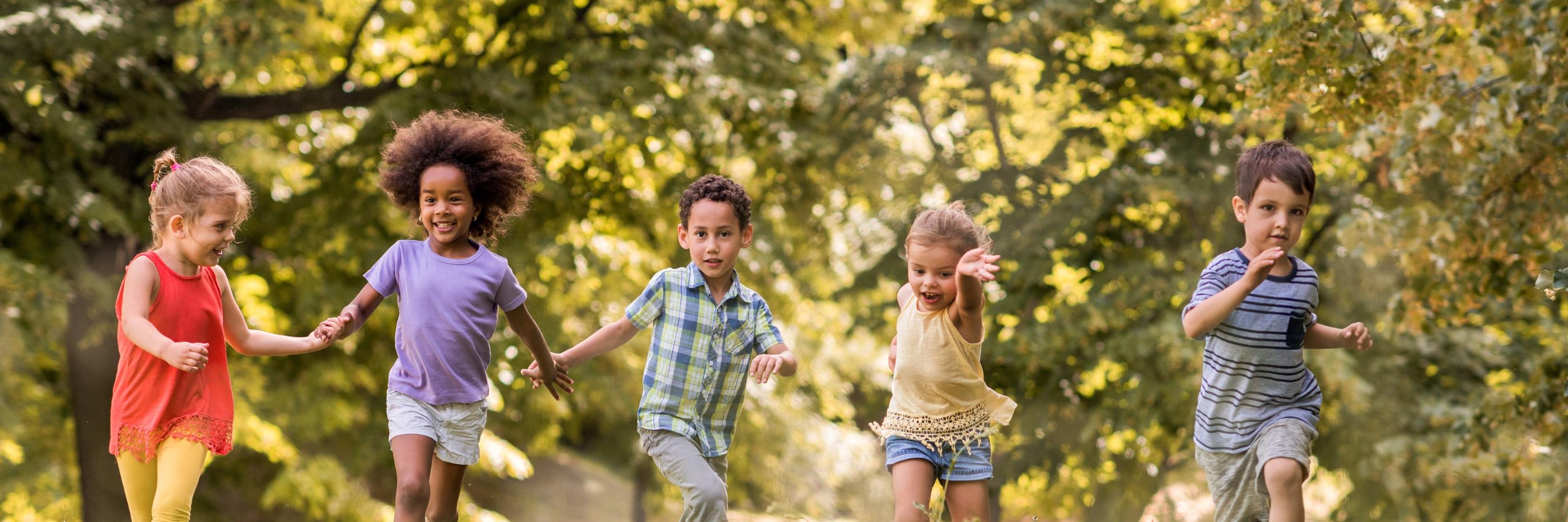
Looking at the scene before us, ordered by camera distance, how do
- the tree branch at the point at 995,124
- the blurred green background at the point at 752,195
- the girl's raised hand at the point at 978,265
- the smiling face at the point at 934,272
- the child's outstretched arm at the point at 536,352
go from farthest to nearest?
the tree branch at the point at 995,124, the blurred green background at the point at 752,195, the child's outstretched arm at the point at 536,352, the smiling face at the point at 934,272, the girl's raised hand at the point at 978,265

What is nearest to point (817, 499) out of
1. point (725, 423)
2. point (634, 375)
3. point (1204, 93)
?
point (634, 375)

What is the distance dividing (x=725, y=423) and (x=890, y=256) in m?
7.52

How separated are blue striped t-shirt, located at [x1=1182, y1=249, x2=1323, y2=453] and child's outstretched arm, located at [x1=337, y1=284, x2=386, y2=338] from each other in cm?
291

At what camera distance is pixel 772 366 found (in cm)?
405

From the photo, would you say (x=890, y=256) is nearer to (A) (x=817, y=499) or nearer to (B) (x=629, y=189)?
(B) (x=629, y=189)

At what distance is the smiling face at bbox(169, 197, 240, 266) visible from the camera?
4.22m

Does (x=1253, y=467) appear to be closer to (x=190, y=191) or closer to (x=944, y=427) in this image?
(x=944, y=427)

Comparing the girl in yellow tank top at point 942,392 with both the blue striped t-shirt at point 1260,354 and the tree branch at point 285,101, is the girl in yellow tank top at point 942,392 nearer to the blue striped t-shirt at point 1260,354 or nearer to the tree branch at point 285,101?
the blue striped t-shirt at point 1260,354

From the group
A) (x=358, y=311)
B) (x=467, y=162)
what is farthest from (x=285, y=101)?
(x=358, y=311)

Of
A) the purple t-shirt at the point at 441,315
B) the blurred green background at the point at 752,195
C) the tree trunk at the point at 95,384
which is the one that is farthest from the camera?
the tree trunk at the point at 95,384

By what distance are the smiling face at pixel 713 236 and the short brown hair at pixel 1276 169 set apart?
1821 mm

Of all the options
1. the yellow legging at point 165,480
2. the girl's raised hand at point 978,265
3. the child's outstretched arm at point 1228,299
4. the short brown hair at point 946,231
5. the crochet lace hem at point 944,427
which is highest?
the short brown hair at point 946,231

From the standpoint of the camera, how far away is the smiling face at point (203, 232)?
4.22 m

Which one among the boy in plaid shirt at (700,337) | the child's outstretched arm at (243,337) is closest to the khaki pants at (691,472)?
the boy in plaid shirt at (700,337)
